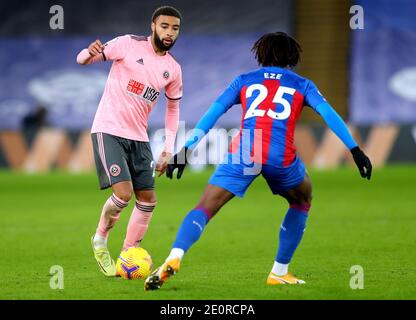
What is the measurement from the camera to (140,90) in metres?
9.12

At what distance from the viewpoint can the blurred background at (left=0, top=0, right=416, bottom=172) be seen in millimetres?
26078

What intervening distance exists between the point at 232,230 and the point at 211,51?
50.3 feet

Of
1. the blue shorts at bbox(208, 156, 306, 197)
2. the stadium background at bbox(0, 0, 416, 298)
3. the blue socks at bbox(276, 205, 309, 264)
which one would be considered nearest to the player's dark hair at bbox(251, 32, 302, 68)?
the blue shorts at bbox(208, 156, 306, 197)

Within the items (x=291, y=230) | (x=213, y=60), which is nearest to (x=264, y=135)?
(x=291, y=230)

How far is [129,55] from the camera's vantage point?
911 cm

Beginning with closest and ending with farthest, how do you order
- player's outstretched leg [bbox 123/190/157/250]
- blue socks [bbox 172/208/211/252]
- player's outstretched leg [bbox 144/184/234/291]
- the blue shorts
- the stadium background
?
player's outstretched leg [bbox 144/184/234/291] < blue socks [bbox 172/208/211/252] < the blue shorts < player's outstretched leg [bbox 123/190/157/250] < the stadium background

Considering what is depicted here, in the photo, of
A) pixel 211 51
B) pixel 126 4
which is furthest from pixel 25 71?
pixel 211 51

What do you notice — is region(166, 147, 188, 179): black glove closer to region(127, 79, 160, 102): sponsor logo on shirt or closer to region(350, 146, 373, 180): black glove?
region(350, 146, 373, 180): black glove

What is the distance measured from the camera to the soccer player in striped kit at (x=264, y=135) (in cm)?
752

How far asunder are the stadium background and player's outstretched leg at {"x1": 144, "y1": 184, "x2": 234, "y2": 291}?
55.1 ft

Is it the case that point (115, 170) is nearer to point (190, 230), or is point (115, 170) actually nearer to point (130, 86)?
point (130, 86)

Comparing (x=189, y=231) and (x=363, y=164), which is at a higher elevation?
(x=363, y=164)

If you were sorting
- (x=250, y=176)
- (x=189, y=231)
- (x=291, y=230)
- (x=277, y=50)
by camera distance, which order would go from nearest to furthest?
(x=189, y=231) < (x=250, y=176) < (x=277, y=50) < (x=291, y=230)

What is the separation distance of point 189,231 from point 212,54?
67.4 ft
